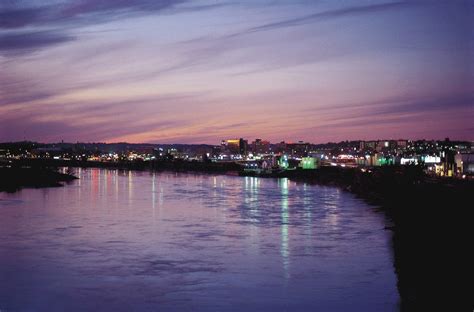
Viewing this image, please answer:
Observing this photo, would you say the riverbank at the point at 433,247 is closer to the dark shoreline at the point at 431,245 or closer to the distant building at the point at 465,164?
the dark shoreline at the point at 431,245

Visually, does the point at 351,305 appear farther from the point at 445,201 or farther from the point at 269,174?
the point at 269,174

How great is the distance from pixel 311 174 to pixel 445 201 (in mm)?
54899

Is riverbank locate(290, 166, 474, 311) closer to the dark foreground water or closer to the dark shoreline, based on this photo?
the dark shoreline

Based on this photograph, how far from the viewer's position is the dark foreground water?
1291cm

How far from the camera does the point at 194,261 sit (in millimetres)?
17094

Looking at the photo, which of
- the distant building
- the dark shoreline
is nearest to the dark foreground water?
the dark shoreline

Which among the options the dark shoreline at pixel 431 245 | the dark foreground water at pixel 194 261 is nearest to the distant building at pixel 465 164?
the dark shoreline at pixel 431 245

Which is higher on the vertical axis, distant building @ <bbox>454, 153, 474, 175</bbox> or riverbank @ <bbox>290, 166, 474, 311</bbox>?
distant building @ <bbox>454, 153, 474, 175</bbox>

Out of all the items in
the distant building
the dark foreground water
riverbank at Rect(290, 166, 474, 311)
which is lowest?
the dark foreground water

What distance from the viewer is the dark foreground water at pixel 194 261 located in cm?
1291

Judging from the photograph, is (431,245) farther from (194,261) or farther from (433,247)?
(194,261)

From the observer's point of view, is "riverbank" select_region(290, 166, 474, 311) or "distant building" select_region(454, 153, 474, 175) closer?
"riverbank" select_region(290, 166, 474, 311)

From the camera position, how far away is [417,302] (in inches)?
451

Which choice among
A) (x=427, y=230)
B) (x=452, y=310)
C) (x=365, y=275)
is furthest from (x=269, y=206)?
(x=452, y=310)
